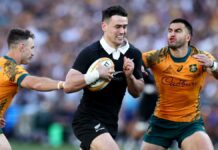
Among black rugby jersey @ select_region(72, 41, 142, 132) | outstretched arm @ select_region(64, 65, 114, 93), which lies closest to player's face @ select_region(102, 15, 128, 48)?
black rugby jersey @ select_region(72, 41, 142, 132)

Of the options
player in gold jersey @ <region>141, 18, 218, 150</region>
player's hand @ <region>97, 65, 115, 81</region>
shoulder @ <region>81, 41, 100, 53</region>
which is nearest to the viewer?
player's hand @ <region>97, 65, 115, 81</region>

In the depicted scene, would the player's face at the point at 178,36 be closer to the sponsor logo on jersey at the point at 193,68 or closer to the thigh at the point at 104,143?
the sponsor logo on jersey at the point at 193,68

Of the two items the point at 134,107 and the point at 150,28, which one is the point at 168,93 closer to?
the point at 134,107

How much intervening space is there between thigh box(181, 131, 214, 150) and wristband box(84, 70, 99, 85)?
1.86m

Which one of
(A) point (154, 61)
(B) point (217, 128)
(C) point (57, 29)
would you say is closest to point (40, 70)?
(C) point (57, 29)

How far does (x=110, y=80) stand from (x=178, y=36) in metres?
1.65

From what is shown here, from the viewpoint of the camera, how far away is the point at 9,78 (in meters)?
10.8

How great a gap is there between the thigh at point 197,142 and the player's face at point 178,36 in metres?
1.39

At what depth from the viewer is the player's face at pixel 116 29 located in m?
11.0

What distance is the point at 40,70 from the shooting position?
72.3ft

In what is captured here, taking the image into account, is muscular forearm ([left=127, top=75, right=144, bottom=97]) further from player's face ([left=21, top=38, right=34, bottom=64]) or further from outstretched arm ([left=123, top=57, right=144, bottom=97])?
player's face ([left=21, top=38, right=34, bottom=64])

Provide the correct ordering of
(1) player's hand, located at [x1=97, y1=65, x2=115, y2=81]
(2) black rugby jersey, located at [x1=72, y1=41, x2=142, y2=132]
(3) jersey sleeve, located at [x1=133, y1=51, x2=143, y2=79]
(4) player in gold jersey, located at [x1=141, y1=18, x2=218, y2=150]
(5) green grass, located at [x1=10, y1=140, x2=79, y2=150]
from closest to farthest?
(1) player's hand, located at [x1=97, y1=65, x2=115, y2=81], (2) black rugby jersey, located at [x1=72, y1=41, x2=142, y2=132], (3) jersey sleeve, located at [x1=133, y1=51, x2=143, y2=79], (4) player in gold jersey, located at [x1=141, y1=18, x2=218, y2=150], (5) green grass, located at [x1=10, y1=140, x2=79, y2=150]

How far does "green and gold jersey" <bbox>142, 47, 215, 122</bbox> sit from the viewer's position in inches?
466

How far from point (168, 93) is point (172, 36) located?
34.1 inches
